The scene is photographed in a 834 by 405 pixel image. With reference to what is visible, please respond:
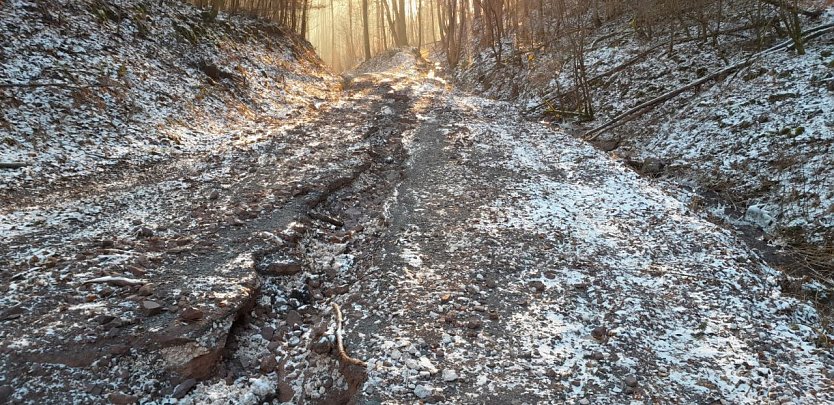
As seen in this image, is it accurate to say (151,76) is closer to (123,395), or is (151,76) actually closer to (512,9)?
(123,395)

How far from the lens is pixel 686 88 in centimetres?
966

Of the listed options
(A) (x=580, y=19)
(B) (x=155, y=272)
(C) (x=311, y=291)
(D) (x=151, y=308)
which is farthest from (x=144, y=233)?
(A) (x=580, y=19)

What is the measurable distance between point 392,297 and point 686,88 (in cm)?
849

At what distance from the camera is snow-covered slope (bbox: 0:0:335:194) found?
702cm

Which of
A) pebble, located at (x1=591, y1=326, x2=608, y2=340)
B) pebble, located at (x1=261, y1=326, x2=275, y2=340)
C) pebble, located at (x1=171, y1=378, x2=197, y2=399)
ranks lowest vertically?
pebble, located at (x1=171, y1=378, x2=197, y2=399)

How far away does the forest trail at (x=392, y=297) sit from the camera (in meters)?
3.54

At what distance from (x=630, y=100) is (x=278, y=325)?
10094 millimetres

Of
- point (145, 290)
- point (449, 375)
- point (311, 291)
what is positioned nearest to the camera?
point (449, 375)

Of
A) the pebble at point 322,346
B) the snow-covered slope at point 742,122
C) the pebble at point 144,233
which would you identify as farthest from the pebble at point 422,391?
the snow-covered slope at point 742,122

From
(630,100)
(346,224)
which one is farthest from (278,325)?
(630,100)

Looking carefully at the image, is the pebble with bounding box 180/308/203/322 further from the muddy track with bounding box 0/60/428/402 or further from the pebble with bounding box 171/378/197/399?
the pebble with bounding box 171/378/197/399

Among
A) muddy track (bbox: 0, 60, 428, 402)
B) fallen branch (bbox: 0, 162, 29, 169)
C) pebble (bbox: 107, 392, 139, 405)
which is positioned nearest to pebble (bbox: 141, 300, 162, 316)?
muddy track (bbox: 0, 60, 428, 402)

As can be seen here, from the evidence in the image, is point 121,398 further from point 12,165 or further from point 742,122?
point 742,122

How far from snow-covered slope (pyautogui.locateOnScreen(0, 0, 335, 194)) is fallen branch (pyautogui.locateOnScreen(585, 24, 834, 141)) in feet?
24.8
